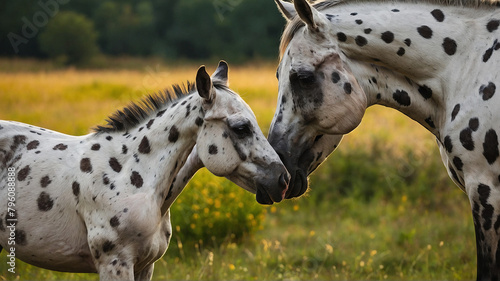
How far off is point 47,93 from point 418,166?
20.4 feet

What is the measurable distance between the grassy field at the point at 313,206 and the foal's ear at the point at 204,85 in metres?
1.72

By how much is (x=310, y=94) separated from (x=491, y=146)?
3.76 ft

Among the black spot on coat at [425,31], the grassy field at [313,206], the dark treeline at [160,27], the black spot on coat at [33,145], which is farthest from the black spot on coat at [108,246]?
the dark treeline at [160,27]

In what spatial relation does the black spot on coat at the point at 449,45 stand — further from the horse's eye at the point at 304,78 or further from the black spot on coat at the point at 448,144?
the horse's eye at the point at 304,78

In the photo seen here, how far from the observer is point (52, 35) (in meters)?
8.17

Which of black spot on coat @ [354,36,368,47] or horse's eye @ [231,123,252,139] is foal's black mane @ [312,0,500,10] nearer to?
black spot on coat @ [354,36,368,47]

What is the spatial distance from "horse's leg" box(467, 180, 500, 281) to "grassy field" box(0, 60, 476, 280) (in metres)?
1.91

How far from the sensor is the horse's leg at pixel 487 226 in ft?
11.7

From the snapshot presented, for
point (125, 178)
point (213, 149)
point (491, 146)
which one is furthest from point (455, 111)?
point (125, 178)

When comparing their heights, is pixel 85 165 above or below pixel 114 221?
above

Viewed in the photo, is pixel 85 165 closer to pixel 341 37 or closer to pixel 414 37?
pixel 341 37

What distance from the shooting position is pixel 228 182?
7160mm

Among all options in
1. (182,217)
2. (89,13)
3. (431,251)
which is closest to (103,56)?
(89,13)

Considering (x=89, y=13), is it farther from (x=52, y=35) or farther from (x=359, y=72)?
(x=359, y=72)
